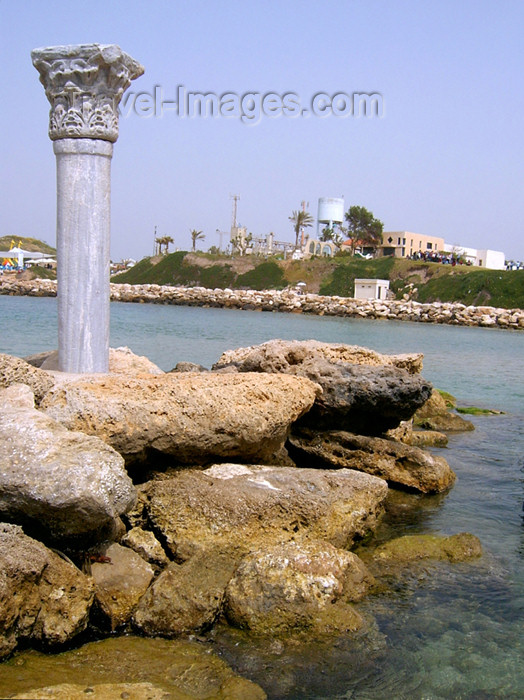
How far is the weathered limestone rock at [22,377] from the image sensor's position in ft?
21.0

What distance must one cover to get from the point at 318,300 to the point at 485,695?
6001 centimetres

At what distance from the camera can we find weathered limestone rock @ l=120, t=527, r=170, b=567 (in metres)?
5.28

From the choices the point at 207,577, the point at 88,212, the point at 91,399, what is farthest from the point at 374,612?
the point at 88,212

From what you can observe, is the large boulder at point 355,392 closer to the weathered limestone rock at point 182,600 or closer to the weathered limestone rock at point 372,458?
the weathered limestone rock at point 372,458

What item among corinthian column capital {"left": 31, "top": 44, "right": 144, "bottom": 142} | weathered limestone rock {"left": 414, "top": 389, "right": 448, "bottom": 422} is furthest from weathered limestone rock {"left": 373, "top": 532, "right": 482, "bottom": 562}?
weathered limestone rock {"left": 414, "top": 389, "right": 448, "bottom": 422}

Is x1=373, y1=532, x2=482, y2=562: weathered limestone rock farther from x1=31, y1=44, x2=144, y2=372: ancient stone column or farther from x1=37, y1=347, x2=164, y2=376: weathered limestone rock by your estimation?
x1=31, y1=44, x2=144, y2=372: ancient stone column

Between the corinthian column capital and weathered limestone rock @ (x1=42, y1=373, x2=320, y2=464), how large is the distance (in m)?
3.07

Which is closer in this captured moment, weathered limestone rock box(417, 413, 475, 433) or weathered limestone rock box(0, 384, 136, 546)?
weathered limestone rock box(0, 384, 136, 546)

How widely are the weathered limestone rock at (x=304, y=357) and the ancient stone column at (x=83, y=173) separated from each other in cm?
192

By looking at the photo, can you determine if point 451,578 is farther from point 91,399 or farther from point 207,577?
point 91,399

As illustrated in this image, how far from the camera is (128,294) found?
242 feet

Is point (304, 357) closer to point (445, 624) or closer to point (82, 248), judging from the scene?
point (82, 248)

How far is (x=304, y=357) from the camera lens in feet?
29.1

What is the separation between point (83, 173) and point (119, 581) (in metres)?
4.95
